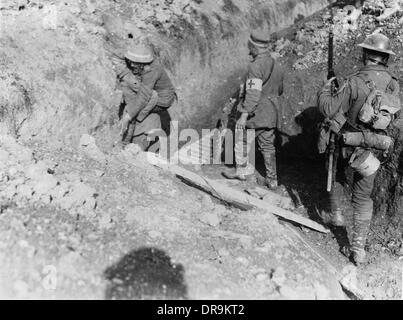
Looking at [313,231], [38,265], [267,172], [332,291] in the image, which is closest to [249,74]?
[267,172]

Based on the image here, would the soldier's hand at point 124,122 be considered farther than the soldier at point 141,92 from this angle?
Yes

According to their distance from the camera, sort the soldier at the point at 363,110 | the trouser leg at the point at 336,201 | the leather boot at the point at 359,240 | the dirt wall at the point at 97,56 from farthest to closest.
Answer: the trouser leg at the point at 336,201, the dirt wall at the point at 97,56, the leather boot at the point at 359,240, the soldier at the point at 363,110

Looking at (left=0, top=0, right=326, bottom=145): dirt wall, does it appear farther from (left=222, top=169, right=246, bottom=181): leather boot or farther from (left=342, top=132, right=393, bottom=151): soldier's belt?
(left=342, top=132, right=393, bottom=151): soldier's belt

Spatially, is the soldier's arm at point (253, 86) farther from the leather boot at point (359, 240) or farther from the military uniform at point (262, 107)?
the leather boot at point (359, 240)

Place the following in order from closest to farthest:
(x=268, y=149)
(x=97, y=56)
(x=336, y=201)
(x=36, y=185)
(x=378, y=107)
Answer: (x=36, y=185), (x=378, y=107), (x=336, y=201), (x=97, y=56), (x=268, y=149)

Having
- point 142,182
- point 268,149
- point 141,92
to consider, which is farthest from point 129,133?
point 268,149

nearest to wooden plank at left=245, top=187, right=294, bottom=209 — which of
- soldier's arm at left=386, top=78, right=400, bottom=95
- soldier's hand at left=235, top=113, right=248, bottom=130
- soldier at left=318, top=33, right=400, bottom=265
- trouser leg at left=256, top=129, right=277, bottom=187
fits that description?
trouser leg at left=256, top=129, right=277, bottom=187

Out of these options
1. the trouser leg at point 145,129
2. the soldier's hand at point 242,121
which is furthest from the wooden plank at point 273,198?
the trouser leg at point 145,129

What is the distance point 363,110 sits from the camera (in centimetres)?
432

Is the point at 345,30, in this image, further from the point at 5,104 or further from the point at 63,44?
the point at 5,104

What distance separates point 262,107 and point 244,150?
683 mm

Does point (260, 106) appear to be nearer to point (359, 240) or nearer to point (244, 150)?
point (244, 150)

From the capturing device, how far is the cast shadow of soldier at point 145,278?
3.32 m

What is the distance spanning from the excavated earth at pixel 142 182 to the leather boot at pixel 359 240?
18 cm
